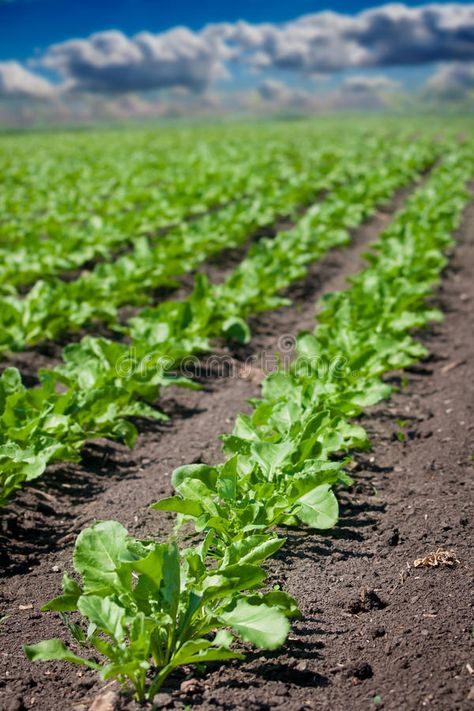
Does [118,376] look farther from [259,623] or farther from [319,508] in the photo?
[259,623]

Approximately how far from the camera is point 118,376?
4.52 m

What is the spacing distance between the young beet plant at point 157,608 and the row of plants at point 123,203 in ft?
18.4

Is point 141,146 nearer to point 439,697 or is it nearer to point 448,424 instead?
point 448,424

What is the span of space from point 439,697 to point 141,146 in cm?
3553

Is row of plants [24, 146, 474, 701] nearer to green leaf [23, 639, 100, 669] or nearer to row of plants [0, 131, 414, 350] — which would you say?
green leaf [23, 639, 100, 669]

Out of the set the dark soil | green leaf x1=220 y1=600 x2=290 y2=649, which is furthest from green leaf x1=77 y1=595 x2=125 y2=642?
green leaf x1=220 y1=600 x2=290 y2=649

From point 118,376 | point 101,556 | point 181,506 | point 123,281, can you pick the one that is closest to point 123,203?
point 123,281

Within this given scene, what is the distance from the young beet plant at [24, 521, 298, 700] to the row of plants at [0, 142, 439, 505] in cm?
95

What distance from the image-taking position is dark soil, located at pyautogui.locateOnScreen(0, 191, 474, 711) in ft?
7.79

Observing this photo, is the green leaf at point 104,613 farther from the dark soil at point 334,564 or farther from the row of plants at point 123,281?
the row of plants at point 123,281

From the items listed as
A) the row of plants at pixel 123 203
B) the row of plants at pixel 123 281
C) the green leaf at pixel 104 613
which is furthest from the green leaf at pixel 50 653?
the row of plants at pixel 123 203

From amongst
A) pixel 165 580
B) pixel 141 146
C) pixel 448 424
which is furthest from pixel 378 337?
pixel 141 146

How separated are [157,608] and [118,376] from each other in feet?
7.43

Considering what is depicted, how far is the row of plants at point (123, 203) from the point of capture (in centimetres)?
871
